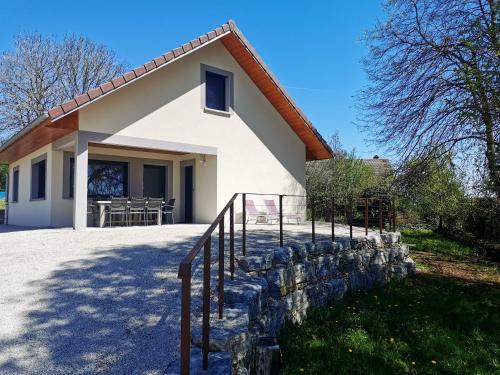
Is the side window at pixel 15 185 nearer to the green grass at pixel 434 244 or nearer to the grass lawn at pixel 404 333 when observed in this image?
the grass lawn at pixel 404 333

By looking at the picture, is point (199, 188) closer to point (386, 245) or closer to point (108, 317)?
point (386, 245)

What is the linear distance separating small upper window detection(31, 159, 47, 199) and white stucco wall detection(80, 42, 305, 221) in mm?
5043

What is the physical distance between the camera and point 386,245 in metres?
9.49

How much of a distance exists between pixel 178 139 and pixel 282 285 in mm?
6420

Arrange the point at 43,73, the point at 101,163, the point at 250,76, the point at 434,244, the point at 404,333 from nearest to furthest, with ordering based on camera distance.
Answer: the point at 404,333
the point at 101,163
the point at 250,76
the point at 434,244
the point at 43,73

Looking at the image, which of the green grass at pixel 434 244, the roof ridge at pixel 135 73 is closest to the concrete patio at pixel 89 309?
the roof ridge at pixel 135 73

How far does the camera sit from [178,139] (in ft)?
35.8

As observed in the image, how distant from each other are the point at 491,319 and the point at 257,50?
947cm

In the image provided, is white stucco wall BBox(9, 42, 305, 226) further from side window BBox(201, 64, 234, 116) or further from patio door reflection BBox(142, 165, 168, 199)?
patio door reflection BBox(142, 165, 168, 199)

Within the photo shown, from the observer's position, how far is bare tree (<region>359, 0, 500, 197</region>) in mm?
7988

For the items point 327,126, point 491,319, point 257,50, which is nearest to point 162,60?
point 257,50

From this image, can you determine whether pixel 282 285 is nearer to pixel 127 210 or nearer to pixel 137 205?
pixel 137 205

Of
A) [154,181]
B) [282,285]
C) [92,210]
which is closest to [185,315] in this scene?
[282,285]

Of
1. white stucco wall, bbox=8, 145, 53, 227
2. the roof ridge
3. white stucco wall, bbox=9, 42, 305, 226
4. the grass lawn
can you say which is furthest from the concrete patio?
white stucco wall, bbox=8, 145, 53, 227
